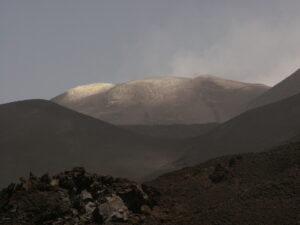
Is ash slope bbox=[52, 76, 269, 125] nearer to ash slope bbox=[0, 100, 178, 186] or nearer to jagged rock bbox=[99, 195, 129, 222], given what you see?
ash slope bbox=[0, 100, 178, 186]

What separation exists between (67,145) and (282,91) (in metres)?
52.2

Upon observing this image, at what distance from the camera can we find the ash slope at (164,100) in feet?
372

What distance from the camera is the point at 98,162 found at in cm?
5728

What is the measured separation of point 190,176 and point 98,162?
114ft

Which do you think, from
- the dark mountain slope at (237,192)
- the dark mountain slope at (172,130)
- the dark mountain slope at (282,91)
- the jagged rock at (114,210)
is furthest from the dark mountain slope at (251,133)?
the dark mountain slope at (282,91)

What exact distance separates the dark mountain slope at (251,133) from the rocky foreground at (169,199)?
95.2ft

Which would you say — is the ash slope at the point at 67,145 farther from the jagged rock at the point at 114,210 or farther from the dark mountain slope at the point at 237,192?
the jagged rock at the point at 114,210

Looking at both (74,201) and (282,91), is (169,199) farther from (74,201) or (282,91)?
(282,91)

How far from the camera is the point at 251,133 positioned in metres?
58.8

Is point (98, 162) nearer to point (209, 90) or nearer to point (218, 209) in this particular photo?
point (218, 209)

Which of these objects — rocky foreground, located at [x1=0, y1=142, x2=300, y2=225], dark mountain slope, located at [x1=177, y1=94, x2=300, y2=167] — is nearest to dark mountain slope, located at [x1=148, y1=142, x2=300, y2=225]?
rocky foreground, located at [x1=0, y1=142, x2=300, y2=225]

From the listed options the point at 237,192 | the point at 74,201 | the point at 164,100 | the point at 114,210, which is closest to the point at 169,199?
the point at 237,192

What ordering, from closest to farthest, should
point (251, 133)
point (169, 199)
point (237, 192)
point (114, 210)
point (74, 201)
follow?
point (114, 210), point (74, 201), point (237, 192), point (169, 199), point (251, 133)

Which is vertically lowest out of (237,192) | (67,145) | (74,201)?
(237,192)
